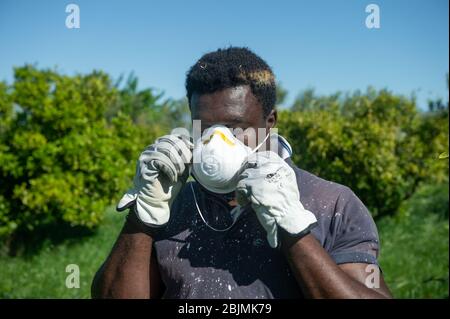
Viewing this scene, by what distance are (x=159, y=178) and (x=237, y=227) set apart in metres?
0.30

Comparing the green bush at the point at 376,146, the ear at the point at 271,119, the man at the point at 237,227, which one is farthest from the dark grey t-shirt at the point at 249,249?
the green bush at the point at 376,146

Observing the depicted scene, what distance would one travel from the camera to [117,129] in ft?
26.9

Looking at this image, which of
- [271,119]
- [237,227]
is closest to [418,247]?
[271,119]

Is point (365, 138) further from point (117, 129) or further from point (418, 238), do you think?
point (117, 129)

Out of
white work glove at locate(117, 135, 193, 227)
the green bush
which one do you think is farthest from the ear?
the green bush

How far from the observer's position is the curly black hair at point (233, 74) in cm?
194

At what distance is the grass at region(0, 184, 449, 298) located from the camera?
6027 mm

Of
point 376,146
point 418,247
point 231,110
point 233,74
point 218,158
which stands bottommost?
point 418,247

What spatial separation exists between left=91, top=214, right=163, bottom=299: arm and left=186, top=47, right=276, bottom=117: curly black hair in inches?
19.6

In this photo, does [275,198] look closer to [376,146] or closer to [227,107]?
[227,107]

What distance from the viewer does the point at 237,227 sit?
1892 millimetres

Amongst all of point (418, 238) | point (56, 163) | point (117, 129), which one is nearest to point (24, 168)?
point (56, 163)
